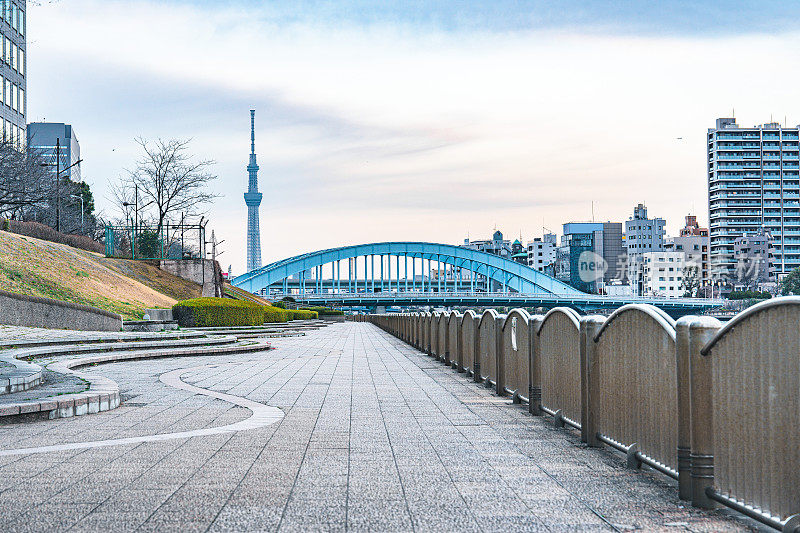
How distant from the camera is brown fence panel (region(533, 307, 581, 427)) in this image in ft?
28.9

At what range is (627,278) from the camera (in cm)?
19862

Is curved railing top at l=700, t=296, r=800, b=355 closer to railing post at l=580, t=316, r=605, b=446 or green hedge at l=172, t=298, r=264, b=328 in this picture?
railing post at l=580, t=316, r=605, b=446

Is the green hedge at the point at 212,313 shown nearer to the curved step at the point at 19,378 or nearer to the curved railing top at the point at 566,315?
the curved step at the point at 19,378

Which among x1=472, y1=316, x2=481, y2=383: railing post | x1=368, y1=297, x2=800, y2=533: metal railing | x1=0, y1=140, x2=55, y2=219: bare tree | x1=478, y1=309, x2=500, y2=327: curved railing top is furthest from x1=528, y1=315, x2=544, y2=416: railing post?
x1=0, y1=140, x2=55, y2=219: bare tree

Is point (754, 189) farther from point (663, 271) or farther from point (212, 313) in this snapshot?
point (212, 313)

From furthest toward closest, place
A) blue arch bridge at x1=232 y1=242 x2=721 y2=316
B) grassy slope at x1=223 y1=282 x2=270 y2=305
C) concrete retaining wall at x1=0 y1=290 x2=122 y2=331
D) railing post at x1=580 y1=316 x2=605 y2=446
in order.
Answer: blue arch bridge at x1=232 y1=242 x2=721 y2=316, grassy slope at x1=223 y1=282 x2=270 y2=305, concrete retaining wall at x1=0 y1=290 x2=122 y2=331, railing post at x1=580 y1=316 x2=605 y2=446

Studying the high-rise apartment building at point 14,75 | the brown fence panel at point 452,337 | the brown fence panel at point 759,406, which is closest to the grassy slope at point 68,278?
the brown fence panel at point 452,337

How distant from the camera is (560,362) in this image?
30.9ft

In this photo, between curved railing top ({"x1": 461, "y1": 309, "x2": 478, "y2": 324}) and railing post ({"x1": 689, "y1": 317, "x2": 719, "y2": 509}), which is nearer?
railing post ({"x1": 689, "y1": 317, "x2": 719, "y2": 509})

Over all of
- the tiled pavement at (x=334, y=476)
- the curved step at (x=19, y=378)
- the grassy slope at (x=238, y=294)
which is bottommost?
the tiled pavement at (x=334, y=476)

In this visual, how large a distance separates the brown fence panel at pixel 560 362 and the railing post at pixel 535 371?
0.01 m

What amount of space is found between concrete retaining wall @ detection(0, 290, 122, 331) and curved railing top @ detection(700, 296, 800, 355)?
23655 millimetres

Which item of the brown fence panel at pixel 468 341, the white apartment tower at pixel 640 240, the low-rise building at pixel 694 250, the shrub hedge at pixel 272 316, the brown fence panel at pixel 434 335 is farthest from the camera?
the white apartment tower at pixel 640 240

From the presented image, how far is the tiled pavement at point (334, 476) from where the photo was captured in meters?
5.30
